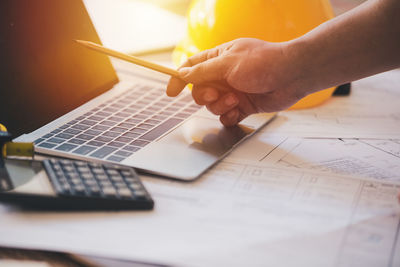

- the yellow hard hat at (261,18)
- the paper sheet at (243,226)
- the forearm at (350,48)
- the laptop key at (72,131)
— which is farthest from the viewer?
the yellow hard hat at (261,18)

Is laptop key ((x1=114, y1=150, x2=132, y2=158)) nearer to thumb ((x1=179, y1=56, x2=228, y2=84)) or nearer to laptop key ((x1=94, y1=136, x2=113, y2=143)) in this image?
laptop key ((x1=94, y1=136, x2=113, y2=143))

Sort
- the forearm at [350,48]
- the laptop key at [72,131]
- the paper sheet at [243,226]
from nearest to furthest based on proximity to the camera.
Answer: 1. the paper sheet at [243,226]
2. the forearm at [350,48]
3. the laptop key at [72,131]

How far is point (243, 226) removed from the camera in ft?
1.44

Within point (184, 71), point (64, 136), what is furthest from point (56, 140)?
point (184, 71)

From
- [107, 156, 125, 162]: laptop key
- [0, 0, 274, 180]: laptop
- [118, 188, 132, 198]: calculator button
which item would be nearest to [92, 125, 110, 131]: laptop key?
[0, 0, 274, 180]: laptop

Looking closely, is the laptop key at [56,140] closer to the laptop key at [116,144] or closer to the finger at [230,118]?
the laptop key at [116,144]

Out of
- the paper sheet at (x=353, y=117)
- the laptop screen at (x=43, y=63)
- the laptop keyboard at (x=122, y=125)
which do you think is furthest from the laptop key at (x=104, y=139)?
the paper sheet at (x=353, y=117)

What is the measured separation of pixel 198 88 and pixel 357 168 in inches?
10.8

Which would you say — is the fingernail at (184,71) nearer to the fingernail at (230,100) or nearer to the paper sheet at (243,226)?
the fingernail at (230,100)

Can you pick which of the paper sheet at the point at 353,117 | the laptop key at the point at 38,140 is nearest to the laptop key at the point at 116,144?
the laptop key at the point at 38,140

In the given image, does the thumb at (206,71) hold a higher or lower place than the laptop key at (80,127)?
higher

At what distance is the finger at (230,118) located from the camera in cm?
68

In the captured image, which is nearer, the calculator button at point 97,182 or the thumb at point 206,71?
the calculator button at point 97,182

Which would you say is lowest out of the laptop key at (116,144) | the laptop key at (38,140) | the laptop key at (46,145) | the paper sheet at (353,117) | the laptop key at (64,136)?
the paper sheet at (353,117)
